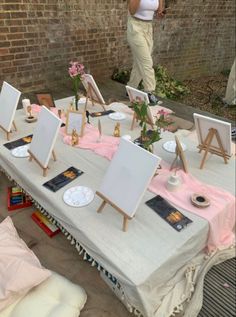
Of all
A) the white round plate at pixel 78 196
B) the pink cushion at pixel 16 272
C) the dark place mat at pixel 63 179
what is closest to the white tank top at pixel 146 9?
the dark place mat at pixel 63 179

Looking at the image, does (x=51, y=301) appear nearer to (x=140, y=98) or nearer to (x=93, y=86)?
(x=140, y=98)

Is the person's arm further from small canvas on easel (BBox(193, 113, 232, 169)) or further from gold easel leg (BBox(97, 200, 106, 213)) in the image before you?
gold easel leg (BBox(97, 200, 106, 213))

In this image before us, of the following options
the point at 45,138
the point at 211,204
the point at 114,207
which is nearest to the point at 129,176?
the point at 114,207

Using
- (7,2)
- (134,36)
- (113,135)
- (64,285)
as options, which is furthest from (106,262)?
(7,2)

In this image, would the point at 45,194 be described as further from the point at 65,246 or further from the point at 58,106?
the point at 58,106

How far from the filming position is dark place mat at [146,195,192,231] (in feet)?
4.42

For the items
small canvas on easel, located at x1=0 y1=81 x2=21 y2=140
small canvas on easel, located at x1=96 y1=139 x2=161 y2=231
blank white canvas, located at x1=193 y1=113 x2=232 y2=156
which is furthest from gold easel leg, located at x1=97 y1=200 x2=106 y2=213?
small canvas on easel, located at x1=0 y1=81 x2=21 y2=140

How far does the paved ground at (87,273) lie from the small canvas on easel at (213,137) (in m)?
0.67

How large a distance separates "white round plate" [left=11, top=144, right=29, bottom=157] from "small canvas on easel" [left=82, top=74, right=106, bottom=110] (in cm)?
87

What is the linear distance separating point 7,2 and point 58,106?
5.32 feet

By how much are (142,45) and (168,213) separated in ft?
8.30

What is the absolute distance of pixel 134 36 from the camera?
3.32 meters

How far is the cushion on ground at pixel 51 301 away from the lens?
115 centimetres

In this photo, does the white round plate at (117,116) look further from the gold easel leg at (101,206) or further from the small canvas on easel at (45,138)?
the gold easel leg at (101,206)
